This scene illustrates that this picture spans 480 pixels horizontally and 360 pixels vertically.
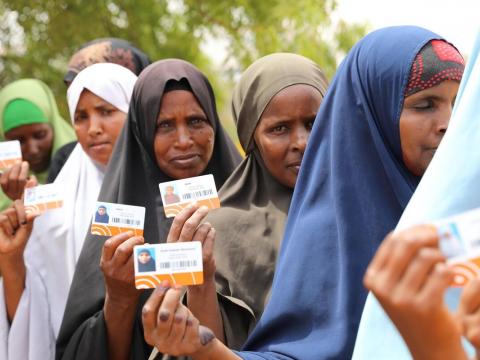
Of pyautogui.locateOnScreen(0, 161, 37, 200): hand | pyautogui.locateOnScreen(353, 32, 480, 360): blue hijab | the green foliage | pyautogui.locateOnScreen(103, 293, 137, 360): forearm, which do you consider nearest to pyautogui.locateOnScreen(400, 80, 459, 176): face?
pyautogui.locateOnScreen(353, 32, 480, 360): blue hijab

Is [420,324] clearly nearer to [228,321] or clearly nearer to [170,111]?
[228,321]

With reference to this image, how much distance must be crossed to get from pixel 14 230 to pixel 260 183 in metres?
1.18

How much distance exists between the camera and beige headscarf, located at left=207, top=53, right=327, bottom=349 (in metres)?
3.25

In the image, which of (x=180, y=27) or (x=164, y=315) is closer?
(x=164, y=315)

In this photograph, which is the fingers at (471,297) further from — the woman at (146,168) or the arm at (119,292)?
the woman at (146,168)

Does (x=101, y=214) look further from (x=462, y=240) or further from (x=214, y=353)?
(x=462, y=240)

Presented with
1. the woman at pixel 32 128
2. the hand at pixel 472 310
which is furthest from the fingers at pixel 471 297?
the woman at pixel 32 128

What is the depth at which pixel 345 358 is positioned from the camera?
2.59 meters

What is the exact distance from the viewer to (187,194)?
10.3 ft

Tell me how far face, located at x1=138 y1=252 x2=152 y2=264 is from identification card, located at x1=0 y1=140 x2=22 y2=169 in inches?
73.7

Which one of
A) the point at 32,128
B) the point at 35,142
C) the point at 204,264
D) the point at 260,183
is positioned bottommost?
the point at 204,264

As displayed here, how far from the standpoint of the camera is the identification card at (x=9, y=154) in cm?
424

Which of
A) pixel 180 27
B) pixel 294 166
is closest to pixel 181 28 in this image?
pixel 180 27

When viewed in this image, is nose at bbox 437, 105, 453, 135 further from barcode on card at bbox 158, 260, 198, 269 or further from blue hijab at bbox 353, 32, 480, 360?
barcode on card at bbox 158, 260, 198, 269
